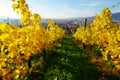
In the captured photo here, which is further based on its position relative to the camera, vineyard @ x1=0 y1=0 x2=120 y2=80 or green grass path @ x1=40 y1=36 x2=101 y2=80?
green grass path @ x1=40 y1=36 x2=101 y2=80

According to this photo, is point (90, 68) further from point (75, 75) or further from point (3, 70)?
point (3, 70)

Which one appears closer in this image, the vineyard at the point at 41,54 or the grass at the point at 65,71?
the vineyard at the point at 41,54

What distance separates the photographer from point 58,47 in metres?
33.7

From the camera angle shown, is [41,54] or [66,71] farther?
[41,54]

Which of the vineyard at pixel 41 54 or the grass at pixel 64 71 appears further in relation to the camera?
the grass at pixel 64 71

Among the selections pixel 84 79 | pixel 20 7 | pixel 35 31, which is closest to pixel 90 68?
pixel 84 79

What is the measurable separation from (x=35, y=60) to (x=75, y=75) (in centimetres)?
489

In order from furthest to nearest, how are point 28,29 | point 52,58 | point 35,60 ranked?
point 52,58 < point 35,60 < point 28,29

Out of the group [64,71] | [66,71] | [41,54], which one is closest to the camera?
[66,71]

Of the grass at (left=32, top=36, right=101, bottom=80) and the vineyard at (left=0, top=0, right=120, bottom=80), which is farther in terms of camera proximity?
the grass at (left=32, top=36, right=101, bottom=80)

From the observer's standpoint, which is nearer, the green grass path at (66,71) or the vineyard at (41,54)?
the vineyard at (41,54)

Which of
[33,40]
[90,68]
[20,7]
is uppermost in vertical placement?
[20,7]

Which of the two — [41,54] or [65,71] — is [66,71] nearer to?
[65,71]

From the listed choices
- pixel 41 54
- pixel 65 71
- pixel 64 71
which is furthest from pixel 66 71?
pixel 41 54
